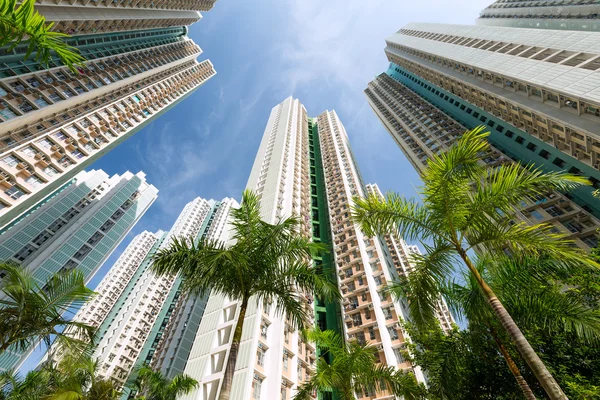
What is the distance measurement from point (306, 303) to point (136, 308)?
66515 millimetres

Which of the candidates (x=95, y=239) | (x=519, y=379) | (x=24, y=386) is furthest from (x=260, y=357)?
(x=95, y=239)

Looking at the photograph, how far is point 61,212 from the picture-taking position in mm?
59781

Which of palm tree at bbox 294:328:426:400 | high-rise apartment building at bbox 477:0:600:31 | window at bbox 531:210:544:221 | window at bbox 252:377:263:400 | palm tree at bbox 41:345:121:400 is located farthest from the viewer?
high-rise apartment building at bbox 477:0:600:31

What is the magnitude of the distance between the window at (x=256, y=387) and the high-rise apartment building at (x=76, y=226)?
124 ft

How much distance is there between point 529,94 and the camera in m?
32.9

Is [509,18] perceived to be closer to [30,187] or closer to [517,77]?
[517,77]

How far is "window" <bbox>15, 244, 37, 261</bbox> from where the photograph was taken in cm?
Result: 4949

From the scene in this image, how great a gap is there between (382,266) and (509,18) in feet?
276

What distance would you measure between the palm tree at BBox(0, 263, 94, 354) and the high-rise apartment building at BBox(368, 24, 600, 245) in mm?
33349

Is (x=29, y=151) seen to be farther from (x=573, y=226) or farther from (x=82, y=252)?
(x=573, y=226)

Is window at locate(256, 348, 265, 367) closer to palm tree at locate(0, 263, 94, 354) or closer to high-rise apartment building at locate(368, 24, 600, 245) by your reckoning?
palm tree at locate(0, 263, 94, 354)

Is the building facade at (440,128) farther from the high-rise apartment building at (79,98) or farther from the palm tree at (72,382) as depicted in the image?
the high-rise apartment building at (79,98)

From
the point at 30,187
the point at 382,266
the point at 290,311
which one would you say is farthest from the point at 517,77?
the point at 30,187

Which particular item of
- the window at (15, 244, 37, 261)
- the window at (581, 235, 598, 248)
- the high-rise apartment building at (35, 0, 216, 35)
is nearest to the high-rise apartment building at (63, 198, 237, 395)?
the window at (15, 244, 37, 261)
